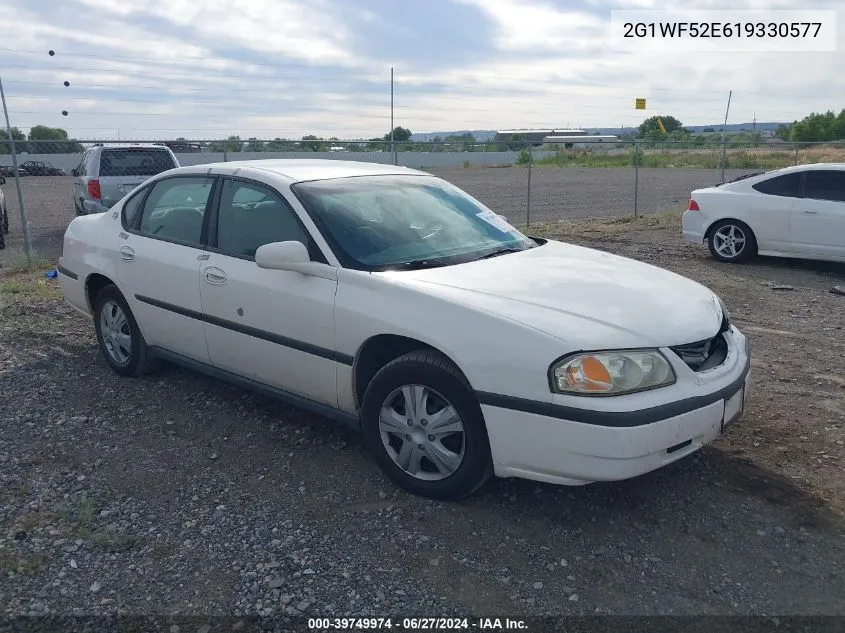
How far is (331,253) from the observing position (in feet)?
13.3

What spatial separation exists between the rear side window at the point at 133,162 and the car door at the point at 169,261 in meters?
7.93

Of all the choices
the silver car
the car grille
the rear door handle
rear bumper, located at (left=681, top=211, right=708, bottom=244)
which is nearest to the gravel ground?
the silver car

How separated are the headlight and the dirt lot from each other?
71 centimetres

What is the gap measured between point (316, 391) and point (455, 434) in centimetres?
93

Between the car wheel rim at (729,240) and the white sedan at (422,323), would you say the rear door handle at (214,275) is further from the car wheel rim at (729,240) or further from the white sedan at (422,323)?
the car wheel rim at (729,240)

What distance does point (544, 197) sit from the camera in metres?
24.0

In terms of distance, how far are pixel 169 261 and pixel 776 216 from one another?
8.11 meters

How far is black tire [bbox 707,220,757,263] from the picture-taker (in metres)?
10.3

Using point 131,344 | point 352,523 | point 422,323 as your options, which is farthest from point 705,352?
point 131,344

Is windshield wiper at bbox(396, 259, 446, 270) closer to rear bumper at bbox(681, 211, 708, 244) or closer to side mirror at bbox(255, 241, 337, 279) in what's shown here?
side mirror at bbox(255, 241, 337, 279)

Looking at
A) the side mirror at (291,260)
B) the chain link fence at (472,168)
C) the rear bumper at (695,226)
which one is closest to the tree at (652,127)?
the chain link fence at (472,168)

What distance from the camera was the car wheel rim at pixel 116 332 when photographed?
18.2ft

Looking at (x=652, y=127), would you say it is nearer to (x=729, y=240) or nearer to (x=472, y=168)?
(x=472, y=168)

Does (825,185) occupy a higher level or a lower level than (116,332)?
higher
